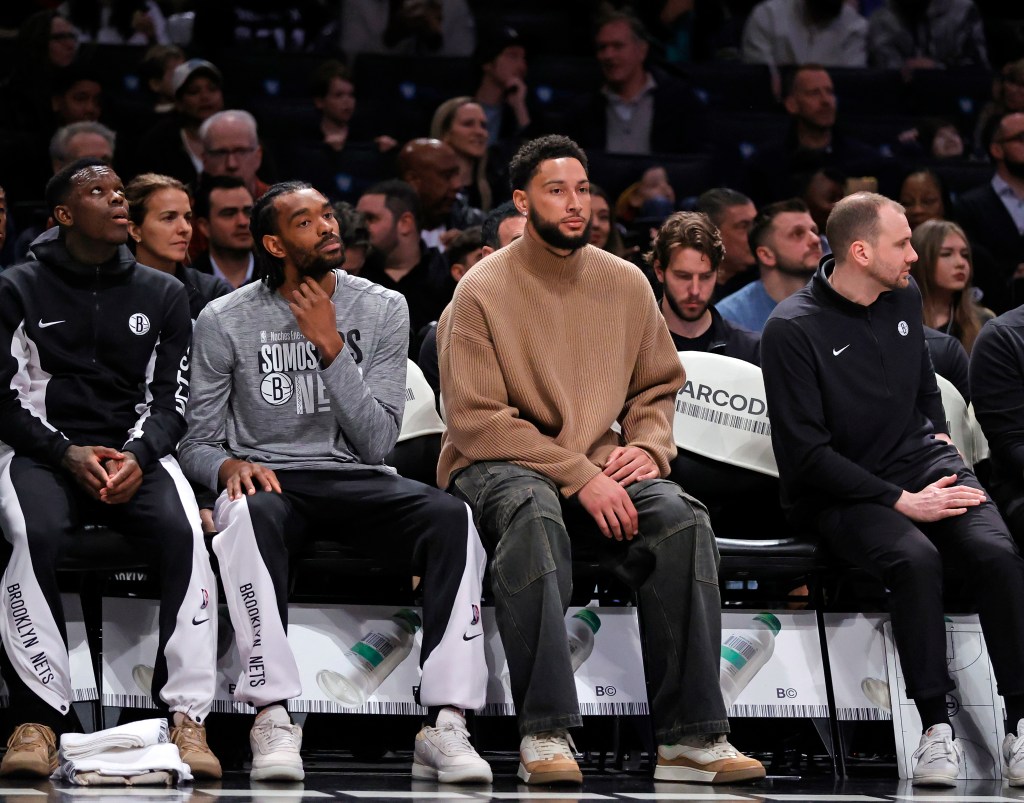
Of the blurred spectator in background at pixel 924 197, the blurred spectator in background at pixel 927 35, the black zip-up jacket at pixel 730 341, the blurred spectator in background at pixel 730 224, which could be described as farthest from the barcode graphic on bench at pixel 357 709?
the blurred spectator in background at pixel 927 35

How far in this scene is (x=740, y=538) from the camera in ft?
18.0

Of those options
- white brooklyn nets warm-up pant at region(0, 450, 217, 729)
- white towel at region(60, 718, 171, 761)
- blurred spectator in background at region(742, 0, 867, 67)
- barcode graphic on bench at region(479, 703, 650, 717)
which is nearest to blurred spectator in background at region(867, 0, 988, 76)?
blurred spectator in background at region(742, 0, 867, 67)

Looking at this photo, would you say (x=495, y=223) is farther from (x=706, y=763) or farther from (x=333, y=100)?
(x=333, y=100)

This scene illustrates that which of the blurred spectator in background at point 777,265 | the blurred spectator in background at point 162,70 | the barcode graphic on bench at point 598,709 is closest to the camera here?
the barcode graphic on bench at point 598,709

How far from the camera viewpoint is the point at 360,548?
4746 millimetres

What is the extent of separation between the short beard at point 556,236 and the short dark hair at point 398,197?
244 centimetres

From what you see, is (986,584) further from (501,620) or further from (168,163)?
(168,163)

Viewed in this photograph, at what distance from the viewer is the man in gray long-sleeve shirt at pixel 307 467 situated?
4.41m

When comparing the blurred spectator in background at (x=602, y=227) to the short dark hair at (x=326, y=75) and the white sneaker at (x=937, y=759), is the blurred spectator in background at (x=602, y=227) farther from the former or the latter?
the white sneaker at (x=937, y=759)

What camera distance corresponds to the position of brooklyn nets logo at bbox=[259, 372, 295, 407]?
4855 millimetres

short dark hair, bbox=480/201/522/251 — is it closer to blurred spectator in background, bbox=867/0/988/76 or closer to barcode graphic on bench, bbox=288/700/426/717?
barcode graphic on bench, bbox=288/700/426/717

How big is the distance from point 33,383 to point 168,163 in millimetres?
3504

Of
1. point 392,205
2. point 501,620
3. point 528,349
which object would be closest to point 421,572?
point 501,620

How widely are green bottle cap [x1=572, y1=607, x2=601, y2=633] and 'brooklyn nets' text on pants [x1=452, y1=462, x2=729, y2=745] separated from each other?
0.71ft
